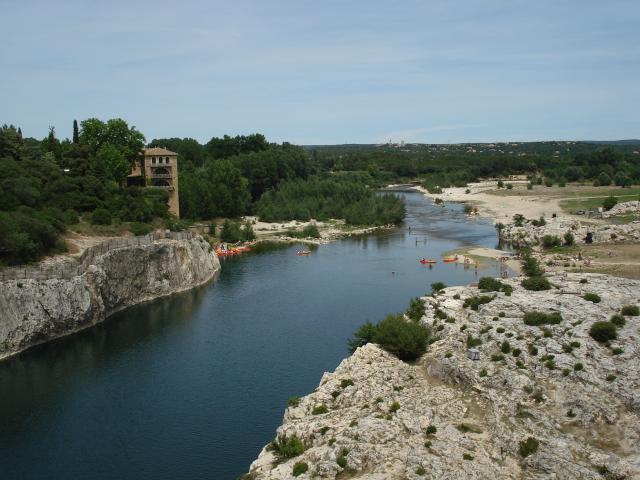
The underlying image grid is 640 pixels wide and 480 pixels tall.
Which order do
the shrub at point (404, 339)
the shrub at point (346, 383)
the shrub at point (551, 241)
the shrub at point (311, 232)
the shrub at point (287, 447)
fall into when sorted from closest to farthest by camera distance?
1. the shrub at point (287, 447)
2. the shrub at point (346, 383)
3. the shrub at point (404, 339)
4. the shrub at point (551, 241)
5. the shrub at point (311, 232)

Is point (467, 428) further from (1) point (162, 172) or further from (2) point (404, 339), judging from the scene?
(1) point (162, 172)

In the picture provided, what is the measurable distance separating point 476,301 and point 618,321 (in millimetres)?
9438

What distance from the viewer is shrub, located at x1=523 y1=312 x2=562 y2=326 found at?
39.0 meters

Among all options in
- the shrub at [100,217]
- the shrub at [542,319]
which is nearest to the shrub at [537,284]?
the shrub at [542,319]

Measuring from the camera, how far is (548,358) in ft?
118

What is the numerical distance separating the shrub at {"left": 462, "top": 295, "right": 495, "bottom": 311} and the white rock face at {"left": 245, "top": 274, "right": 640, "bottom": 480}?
1622 mm

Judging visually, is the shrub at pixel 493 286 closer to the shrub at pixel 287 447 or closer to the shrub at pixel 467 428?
the shrub at pixel 467 428

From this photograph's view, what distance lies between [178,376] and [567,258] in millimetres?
47791

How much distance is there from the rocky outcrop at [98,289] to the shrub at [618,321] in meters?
42.5

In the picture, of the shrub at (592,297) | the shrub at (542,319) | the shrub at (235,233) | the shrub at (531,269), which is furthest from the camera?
the shrub at (235,233)

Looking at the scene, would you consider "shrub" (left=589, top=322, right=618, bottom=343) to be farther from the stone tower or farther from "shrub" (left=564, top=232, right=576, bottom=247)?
the stone tower

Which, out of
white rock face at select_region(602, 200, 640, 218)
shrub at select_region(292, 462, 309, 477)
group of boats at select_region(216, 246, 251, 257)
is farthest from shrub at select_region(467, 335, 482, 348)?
white rock face at select_region(602, 200, 640, 218)

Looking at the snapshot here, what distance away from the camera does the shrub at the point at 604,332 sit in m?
36.5

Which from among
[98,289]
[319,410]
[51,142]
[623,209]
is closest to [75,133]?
[51,142]
